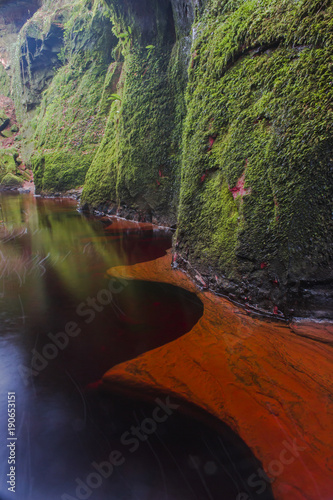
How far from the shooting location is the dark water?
1862 millimetres

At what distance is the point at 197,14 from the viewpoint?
5762mm

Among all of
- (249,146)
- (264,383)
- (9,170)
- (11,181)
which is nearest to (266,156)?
(249,146)

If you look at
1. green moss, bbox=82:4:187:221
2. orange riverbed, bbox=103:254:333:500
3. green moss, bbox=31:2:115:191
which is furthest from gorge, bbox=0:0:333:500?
green moss, bbox=31:2:115:191

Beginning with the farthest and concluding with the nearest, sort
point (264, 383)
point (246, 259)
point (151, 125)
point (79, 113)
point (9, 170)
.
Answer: point (9, 170), point (79, 113), point (151, 125), point (246, 259), point (264, 383)

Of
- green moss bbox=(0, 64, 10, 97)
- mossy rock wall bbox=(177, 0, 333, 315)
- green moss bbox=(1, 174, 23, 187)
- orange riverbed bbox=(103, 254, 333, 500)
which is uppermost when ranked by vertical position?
green moss bbox=(0, 64, 10, 97)

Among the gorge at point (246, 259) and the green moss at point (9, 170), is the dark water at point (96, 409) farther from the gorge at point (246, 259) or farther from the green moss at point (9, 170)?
the green moss at point (9, 170)

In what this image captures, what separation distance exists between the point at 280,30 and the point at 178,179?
16.5ft

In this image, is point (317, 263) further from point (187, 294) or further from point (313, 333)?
point (187, 294)

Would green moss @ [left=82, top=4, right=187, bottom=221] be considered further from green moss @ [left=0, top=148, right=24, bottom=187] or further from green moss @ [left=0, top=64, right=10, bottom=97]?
green moss @ [left=0, top=64, right=10, bottom=97]

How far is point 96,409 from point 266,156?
348 cm

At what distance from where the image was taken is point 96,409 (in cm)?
240

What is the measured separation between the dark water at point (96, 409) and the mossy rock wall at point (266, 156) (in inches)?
41.0

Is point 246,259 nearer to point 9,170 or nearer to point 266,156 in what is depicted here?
point 266,156

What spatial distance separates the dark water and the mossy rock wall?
1042 mm
